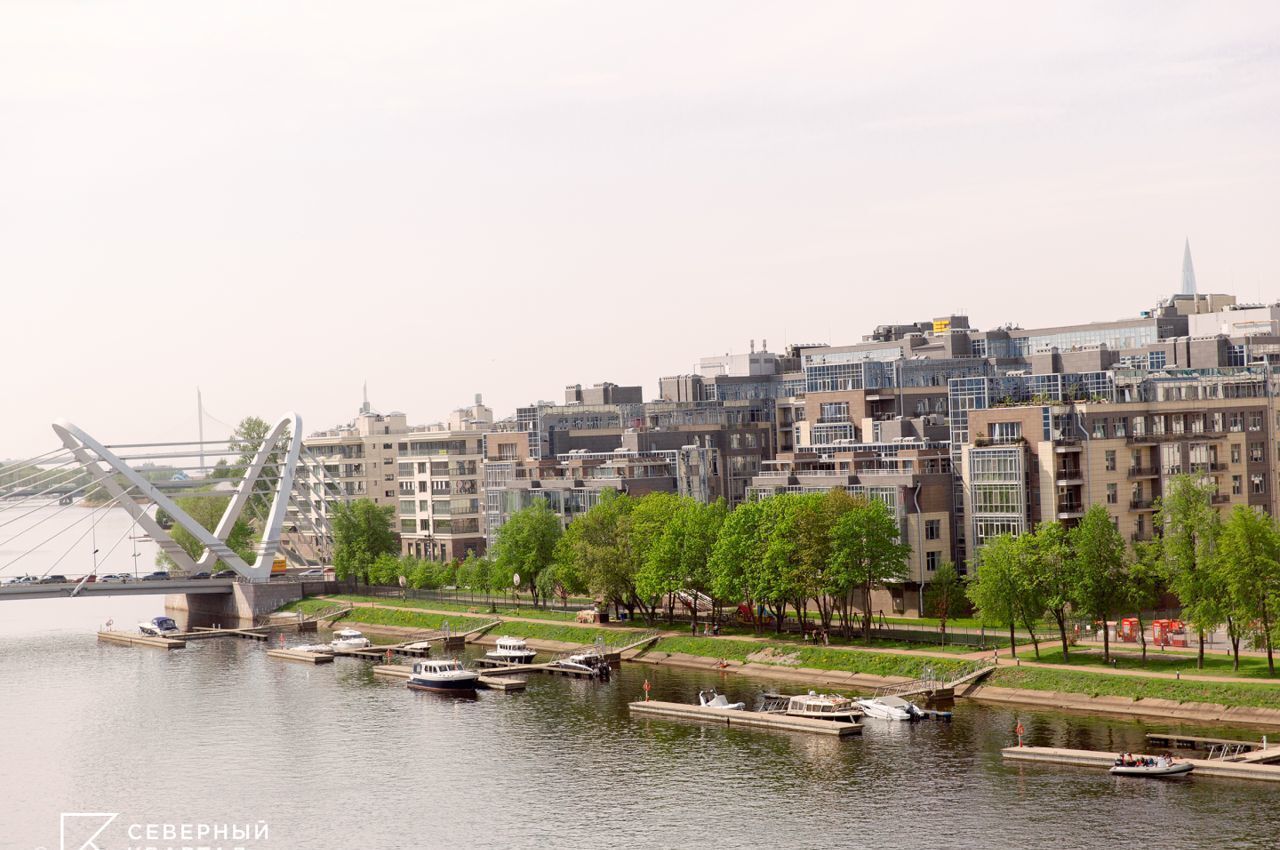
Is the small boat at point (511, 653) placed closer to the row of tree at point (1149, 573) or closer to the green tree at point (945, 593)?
the green tree at point (945, 593)

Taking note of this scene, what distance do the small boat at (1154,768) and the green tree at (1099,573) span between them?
67.3 feet

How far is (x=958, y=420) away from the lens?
123312 mm

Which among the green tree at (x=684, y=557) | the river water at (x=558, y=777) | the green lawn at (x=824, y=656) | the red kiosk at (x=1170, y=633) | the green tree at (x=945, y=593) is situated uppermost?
the green tree at (x=684, y=557)

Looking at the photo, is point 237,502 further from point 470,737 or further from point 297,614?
point 470,737

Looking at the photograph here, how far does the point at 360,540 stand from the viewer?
169125 millimetres

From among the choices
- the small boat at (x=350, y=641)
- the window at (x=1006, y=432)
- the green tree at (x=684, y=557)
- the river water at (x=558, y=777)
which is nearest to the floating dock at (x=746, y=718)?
the river water at (x=558, y=777)

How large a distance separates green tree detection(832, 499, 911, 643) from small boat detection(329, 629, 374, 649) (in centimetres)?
4571

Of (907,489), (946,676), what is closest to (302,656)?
(907,489)

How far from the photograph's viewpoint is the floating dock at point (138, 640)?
14275 cm

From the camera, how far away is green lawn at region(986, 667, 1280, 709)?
84000 mm

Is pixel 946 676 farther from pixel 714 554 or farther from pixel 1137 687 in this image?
pixel 714 554

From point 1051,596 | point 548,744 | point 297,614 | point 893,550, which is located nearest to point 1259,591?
point 1051,596

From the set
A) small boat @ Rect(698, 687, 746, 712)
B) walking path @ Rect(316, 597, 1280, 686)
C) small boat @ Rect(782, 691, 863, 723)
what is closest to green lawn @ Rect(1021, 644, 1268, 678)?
walking path @ Rect(316, 597, 1280, 686)

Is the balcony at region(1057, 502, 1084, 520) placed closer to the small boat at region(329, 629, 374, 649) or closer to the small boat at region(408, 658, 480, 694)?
the small boat at region(408, 658, 480, 694)
